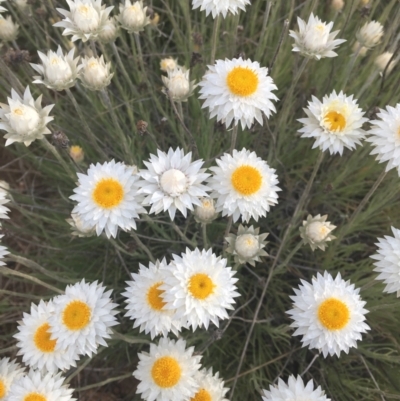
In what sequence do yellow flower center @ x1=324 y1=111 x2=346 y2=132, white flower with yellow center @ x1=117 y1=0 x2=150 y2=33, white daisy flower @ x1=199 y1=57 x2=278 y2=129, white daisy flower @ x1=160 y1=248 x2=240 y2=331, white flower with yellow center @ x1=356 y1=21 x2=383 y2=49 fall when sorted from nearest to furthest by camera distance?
white daisy flower @ x1=160 y1=248 x2=240 y2=331
white daisy flower @ x1=199 y1=57 x2=278 y2=129
yellow flower center @ x1=324 y1=111 x2=346 y2=132
white flower with yellow center @ x1=117 y1=0 x2=150 y2=33
white flower with yellow center @ x1=356 y1=21 x2=383 y2=49

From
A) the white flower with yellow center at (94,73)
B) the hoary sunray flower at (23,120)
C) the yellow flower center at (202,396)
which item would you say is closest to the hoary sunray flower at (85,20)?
the white flower with yellow center at (94,73)

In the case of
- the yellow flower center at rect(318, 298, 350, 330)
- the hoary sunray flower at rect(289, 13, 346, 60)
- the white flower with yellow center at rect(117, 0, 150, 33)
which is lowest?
the yellow flower center at rect(318, 298, 350, 330)

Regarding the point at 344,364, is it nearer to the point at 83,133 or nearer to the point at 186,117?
the point at 186,117

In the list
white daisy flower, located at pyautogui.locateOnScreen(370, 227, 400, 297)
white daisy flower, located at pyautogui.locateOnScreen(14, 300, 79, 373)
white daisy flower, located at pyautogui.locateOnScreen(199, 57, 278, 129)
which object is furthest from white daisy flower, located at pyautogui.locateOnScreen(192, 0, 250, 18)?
white daisy flower, located at pyautogui.locateOnScreen(14, 300, 79, 373)

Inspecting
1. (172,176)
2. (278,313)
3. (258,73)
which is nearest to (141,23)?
(258,73)

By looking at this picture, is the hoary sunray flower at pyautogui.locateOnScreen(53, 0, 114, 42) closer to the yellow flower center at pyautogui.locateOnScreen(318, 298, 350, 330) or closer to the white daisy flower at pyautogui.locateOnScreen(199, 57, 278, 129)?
the white daisy flower at pyautogui.locateOnScreen(199, 57, 278, 129)

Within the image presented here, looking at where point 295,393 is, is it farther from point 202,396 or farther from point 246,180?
point 246,180
